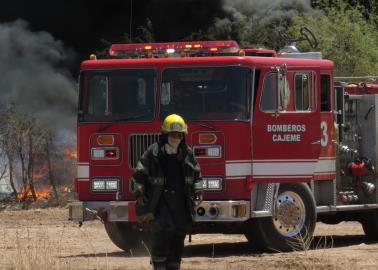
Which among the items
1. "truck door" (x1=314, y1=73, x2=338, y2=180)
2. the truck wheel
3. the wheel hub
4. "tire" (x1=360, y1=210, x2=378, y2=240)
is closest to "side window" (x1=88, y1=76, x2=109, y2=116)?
the truck wheel

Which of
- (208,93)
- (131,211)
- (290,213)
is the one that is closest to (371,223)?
(290,213)

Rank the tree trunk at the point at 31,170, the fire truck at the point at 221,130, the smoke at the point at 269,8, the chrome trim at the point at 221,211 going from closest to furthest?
the chrome trim at the point at 221,211 < the fire truck at the point at 221,130 < the tree trunk at the point at 31,170 < the smoke at the point at 269,8

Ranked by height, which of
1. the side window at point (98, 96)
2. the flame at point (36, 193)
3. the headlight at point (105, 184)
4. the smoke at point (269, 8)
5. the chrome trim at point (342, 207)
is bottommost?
the flame at point (36, 193)

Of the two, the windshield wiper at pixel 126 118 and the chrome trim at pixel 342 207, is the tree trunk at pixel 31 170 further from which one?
the chrome trim at pixel 342 207

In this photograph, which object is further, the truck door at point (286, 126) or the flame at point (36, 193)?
the flame at point (36, 193)

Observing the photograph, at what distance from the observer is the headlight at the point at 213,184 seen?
574 inches

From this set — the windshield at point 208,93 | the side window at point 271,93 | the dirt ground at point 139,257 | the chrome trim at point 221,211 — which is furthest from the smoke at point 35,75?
the chrome trim at point 221,211

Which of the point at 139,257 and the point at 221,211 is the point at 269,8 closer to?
the point at 139,257

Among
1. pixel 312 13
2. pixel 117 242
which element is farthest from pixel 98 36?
pixel 117 242

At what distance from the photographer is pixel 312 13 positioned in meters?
27.2

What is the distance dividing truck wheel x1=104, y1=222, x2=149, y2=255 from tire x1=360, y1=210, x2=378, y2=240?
3.89m

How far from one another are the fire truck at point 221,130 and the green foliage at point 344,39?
987 cm

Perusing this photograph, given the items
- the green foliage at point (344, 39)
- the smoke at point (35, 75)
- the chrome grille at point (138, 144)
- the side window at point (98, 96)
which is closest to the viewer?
the chrome grille at point (138, 144)

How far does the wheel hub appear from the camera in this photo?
594 inches
